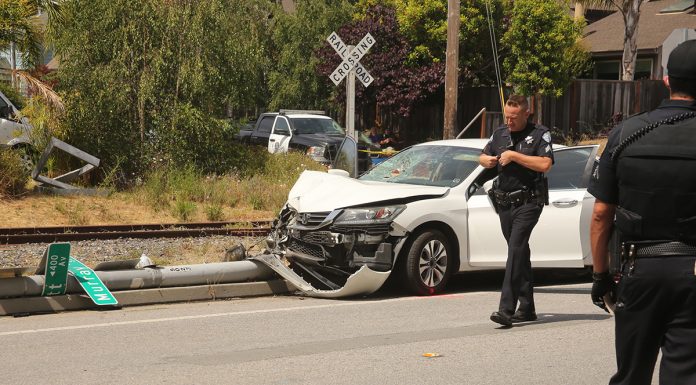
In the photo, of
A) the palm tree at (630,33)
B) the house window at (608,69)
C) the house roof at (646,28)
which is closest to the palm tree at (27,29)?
the palm tree at (630,33)

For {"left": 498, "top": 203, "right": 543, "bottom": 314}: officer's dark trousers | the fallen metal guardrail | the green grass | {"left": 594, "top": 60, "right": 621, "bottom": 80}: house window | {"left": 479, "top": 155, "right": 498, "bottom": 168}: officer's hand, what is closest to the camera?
{"left": 498, "top": 203, "right": 543, "bottom": 314}: officer's dark trousers

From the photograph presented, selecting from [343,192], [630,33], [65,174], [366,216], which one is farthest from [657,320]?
[630,33]

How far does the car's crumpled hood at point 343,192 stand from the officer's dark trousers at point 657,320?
557 centimetres

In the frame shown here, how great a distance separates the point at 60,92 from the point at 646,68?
85.5 ft

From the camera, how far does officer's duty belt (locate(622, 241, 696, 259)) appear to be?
4086 millimetres

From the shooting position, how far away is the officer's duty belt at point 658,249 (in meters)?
4.09

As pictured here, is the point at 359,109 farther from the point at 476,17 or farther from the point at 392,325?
the point at 392,325

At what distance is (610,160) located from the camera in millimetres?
4301

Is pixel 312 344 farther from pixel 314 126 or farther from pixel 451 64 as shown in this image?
pixel 314 126

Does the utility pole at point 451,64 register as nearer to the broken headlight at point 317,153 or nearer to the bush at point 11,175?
the broken headlight at point 317,153

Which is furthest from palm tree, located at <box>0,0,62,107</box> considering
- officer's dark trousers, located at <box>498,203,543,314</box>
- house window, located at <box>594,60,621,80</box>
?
house window, located at <box>594,60,621,80</box>

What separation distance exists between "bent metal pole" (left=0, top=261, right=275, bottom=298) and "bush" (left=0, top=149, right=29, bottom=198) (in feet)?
24.7

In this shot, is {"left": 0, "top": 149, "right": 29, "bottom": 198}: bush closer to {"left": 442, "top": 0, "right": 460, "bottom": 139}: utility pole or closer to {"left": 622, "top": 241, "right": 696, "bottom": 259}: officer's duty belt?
{"left": 442, "top": 0, "right": 460, "bottom": 139}: utility pole

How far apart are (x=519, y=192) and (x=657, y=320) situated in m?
4.22
